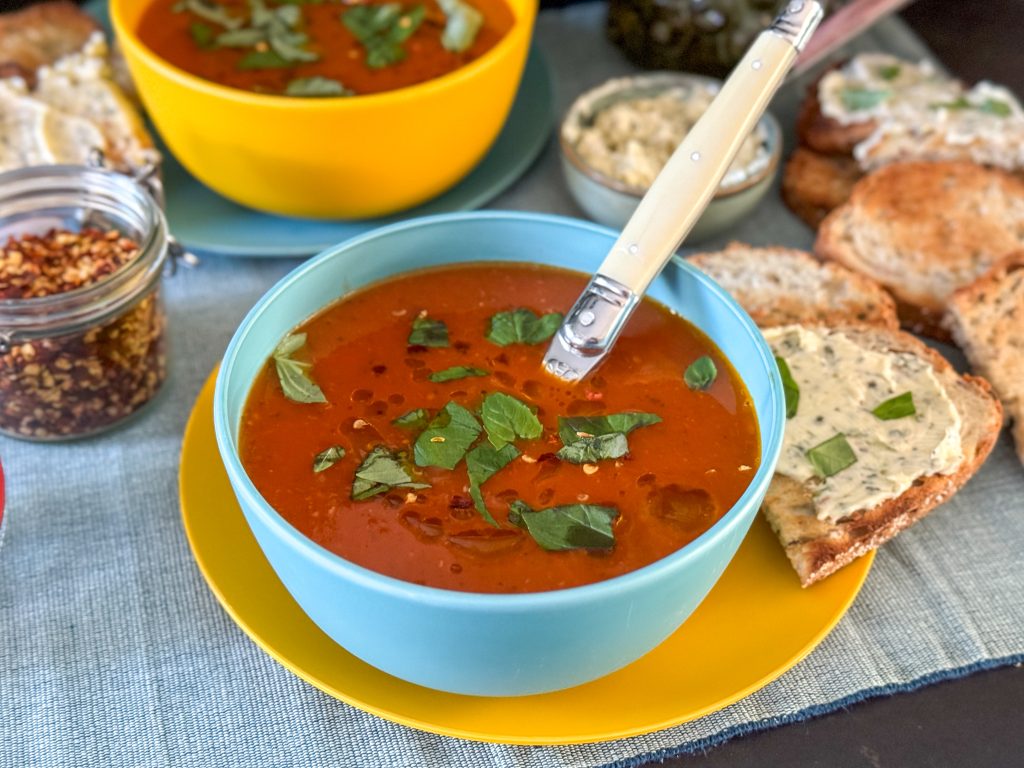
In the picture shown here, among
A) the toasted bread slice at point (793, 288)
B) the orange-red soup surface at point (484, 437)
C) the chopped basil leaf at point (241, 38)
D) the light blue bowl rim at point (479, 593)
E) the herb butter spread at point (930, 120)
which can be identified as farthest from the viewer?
the herb butter spread at point (930, 120)

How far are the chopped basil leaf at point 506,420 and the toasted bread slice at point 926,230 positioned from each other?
124 cm

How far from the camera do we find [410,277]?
2102 millimetres

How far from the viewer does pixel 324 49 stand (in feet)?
9.12

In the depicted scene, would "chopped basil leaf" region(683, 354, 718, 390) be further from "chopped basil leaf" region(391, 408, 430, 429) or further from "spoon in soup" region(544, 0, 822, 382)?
"chopped basil leaf" region(391, 408, 430, 429)

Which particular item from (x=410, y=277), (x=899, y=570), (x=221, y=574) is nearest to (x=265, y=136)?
(x=410, y=277)

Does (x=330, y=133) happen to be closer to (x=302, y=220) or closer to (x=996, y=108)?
(x=302, y=220)

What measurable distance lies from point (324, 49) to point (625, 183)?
86cm

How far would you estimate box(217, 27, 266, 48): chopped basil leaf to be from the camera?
277 centimetres

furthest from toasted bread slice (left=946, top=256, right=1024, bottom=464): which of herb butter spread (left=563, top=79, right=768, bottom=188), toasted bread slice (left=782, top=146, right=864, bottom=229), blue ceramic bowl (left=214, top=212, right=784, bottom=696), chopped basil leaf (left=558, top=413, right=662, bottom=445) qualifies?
chopped basil leaf (left=558, top=413, right=662, bottom=445)

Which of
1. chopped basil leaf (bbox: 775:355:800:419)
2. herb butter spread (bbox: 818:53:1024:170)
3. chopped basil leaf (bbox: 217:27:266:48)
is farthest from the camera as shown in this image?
herb butter spread (bbox: 818:53:1024:170)

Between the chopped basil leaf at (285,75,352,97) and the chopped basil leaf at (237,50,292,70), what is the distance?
10 cm

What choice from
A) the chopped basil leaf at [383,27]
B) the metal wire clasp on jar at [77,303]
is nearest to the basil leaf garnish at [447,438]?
the metal wire clasp on jar at [77,303]

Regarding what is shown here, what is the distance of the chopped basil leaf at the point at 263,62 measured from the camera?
270 cm

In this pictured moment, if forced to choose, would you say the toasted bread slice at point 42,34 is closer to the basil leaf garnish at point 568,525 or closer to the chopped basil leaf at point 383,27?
the chopped basil leaf at point 383,27
